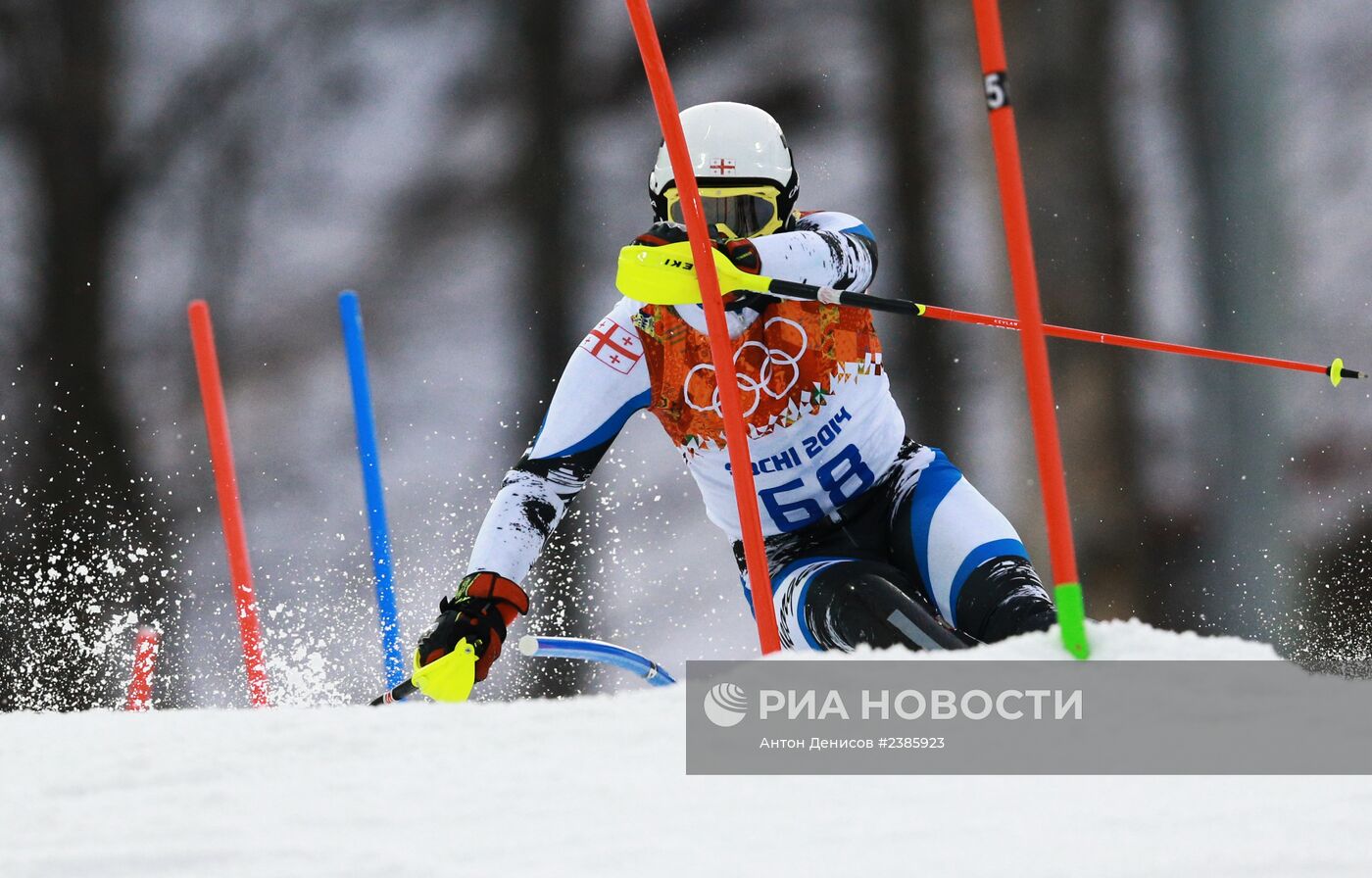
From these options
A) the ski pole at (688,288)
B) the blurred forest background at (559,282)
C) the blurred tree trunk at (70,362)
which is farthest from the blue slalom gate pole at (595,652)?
the blurred tree trunk at (70,362)

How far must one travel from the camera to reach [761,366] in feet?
6.48

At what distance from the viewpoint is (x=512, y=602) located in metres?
1.98

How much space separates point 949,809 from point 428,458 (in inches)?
188

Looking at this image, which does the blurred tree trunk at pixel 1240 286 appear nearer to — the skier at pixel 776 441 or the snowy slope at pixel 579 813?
the skier at pixel 776 441

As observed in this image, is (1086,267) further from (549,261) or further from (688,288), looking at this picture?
(688,288)

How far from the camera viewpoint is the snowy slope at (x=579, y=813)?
2.43ft

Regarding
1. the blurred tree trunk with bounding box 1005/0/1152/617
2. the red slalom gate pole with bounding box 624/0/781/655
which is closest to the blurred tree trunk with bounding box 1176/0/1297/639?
the blurred tree trunk with bounding box 1005/0/1152/617

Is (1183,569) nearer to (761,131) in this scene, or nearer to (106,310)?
(761,131)

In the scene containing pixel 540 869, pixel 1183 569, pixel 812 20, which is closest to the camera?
pixel 540 869

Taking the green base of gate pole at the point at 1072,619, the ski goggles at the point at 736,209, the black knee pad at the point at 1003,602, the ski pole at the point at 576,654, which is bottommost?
the green base of gate pole at the point at 1072,619

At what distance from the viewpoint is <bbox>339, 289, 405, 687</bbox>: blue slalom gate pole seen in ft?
7.75

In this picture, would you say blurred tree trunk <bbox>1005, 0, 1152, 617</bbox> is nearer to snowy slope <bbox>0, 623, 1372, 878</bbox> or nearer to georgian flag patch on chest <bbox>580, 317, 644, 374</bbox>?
georgian flag patch on chest <bbox>580, 317, 644, 374</bbox>

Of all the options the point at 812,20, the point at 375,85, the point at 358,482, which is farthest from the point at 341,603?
the point at 812,20

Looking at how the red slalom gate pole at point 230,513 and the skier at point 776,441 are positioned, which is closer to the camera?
the skier at point 776,441
